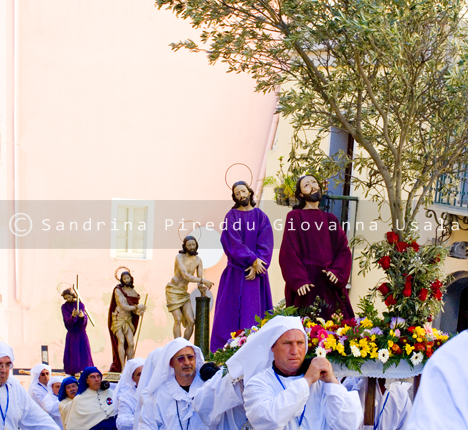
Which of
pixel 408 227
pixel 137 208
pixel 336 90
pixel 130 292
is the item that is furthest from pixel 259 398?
pixel 137 208

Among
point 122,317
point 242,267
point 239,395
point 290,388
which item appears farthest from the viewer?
point 122,317

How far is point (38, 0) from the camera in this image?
45.6ft

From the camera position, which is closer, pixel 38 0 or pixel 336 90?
pixel 336 90

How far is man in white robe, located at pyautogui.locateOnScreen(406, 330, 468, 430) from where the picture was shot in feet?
5.01

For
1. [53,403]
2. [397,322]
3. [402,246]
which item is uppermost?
[402,246]

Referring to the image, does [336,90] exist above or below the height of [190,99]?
below

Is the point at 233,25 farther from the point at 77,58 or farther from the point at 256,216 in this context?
the point at 77,58

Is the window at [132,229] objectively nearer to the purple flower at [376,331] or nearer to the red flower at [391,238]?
the red flower at [391,238]

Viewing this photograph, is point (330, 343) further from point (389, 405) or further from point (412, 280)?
point (412, 280)

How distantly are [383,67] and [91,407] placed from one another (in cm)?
432

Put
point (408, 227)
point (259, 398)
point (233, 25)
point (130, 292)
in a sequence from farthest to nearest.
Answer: point (130, 292) < point (233, 25) < point (408, 227) < point (259, 398)

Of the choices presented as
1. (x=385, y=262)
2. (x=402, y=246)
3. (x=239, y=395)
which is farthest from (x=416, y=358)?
(x=239, y=395)

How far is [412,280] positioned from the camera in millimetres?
5562

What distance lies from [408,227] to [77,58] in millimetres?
9721
